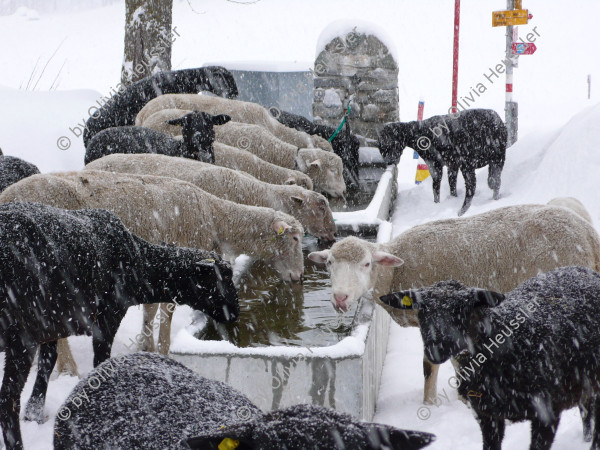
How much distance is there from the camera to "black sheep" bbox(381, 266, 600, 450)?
3266 millimetres

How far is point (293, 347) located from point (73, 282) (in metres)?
1.35

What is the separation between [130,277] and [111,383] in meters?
1.62

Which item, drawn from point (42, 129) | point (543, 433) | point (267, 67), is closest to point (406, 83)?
point (267, 67)

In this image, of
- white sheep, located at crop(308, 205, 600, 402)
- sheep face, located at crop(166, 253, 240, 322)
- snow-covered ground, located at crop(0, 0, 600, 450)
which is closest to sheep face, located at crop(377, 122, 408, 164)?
snow-covered ground, located at crop(0, 0, 600, 450)

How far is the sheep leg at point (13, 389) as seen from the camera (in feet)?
12.1

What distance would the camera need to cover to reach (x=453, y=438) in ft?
13.3

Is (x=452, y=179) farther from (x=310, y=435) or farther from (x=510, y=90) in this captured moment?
(x=310, y=435)

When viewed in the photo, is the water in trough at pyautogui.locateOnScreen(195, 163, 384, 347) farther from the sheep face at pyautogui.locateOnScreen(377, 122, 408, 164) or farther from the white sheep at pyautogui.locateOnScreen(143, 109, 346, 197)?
the sheep face at pyautogui.locateOnScreen(377, 122, 408, 164)

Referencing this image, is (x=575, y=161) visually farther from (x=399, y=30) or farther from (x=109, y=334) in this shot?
(x=399, y=30)

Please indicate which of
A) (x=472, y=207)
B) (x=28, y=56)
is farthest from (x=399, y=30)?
(x=472, y=207)

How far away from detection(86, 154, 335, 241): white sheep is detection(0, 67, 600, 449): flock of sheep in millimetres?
22

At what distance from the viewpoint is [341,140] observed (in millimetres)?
11164

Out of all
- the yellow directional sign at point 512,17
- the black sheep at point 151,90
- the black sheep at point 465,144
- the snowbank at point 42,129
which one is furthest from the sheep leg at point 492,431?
Answer: the yellow directional sign at point 512,17

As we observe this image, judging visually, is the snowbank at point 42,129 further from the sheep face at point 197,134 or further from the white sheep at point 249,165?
the white sheep at point 249,165
